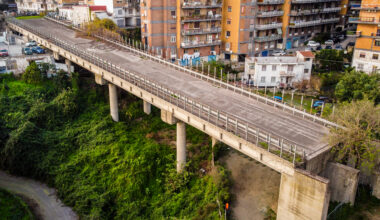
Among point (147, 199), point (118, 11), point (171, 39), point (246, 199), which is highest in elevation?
point (118, 11)

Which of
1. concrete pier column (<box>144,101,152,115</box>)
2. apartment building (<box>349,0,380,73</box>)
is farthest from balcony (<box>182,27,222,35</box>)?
apartment building (<box>349,0,380,73</box>)

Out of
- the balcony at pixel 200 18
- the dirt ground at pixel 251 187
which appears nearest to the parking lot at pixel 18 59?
the balcony at pixel 200 18

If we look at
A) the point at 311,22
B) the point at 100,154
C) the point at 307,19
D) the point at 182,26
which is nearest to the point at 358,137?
the point at 100,154

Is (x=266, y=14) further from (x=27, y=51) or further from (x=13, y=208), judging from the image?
(x=13, y=208)

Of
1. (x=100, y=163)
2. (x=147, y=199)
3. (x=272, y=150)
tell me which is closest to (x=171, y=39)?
(x=100, y=163)

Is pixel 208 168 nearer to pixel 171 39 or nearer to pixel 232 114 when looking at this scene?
pixel 232 114

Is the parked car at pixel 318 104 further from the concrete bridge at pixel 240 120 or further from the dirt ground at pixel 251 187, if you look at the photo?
the concrete bridge at pixel 240 120
